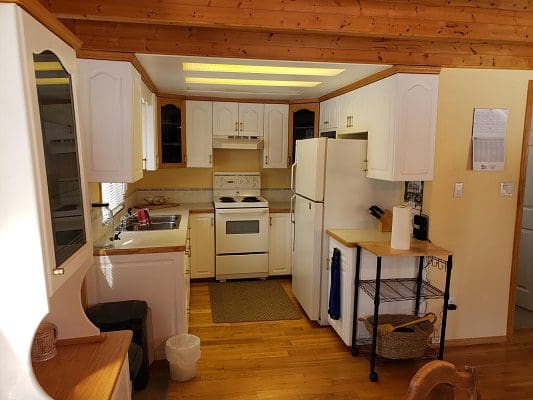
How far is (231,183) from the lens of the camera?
5.25 m

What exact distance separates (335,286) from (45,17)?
2787 millimetres

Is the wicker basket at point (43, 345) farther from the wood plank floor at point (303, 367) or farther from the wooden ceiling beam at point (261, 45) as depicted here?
the wooden ceiling beam at point (261, 45)

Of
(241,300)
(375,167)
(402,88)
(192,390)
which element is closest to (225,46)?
(402,88)

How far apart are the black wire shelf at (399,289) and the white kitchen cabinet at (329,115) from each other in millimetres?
1757

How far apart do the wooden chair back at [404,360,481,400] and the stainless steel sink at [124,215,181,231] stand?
115 inches

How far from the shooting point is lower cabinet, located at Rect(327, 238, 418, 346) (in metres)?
3.17

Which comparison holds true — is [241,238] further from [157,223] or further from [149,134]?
[149,134]

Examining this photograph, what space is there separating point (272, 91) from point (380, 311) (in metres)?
2.50

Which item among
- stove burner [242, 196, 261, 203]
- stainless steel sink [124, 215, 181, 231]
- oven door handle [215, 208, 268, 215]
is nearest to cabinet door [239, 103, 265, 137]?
stove burner [242, 196, 261, 203]

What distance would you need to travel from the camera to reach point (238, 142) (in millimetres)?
4867

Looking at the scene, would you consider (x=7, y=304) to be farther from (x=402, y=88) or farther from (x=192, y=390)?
(x=402, y=88)

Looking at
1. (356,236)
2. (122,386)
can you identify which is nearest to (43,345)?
(122,386)

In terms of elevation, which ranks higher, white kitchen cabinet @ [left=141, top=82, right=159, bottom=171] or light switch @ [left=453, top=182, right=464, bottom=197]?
white kitchen cabinet @ [left=141, top=82, right=159, bottom=171]

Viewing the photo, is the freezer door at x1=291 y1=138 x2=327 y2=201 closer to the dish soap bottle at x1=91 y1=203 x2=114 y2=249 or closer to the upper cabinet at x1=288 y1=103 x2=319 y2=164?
the upper cabinet at x1=288 y1=103 x2=319 y2=164
